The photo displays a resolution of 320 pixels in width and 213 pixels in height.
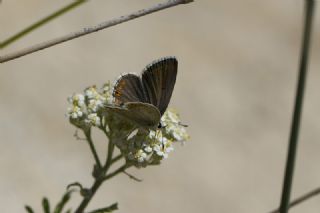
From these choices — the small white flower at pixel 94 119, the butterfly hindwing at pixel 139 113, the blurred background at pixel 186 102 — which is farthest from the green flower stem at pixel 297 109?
the blurred background at pixel 186 102

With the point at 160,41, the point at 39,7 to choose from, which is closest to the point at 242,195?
the point at 160,41

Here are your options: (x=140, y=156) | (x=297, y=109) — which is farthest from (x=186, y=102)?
(x=297, y=109)

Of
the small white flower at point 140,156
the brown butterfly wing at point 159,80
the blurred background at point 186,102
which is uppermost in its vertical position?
the brown butterfly wing at point 159,80

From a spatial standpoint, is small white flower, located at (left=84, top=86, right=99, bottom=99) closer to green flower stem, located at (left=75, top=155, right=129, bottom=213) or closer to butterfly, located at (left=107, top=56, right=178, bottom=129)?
butterfly, located at (left=107, top=56, right=178, bottom=129)

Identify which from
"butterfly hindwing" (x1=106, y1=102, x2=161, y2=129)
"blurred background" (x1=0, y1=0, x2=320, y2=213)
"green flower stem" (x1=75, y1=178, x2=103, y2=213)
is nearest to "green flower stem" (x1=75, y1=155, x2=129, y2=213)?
"green flower stem" (x1=75, y1=178, x2=103, y2=213)

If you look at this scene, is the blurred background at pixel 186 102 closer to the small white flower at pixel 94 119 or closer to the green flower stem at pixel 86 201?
the small white flower at pixel 94 119
